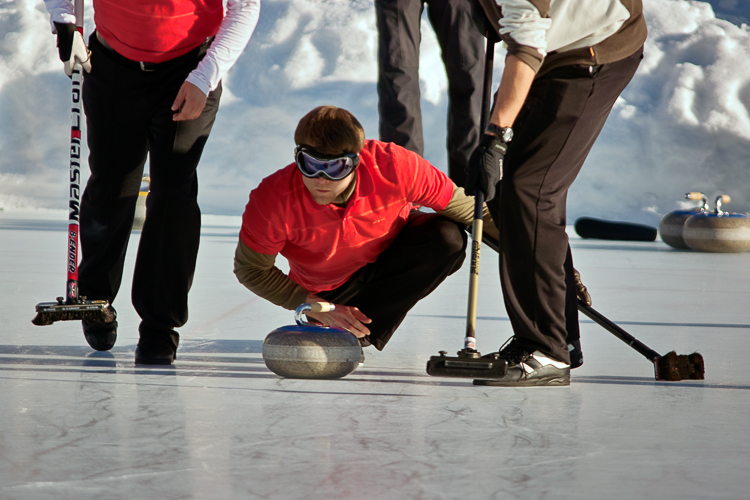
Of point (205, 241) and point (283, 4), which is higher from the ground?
point (283, 4)

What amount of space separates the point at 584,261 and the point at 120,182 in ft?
14.6

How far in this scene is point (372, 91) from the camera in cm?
1994

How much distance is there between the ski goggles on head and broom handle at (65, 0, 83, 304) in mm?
773

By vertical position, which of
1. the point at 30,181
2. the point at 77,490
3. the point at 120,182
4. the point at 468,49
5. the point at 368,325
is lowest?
the point at 30,181

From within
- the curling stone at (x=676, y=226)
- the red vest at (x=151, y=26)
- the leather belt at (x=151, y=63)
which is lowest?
the curling stone at (x=676, y=226)

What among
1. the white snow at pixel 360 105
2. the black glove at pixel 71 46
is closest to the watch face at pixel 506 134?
the black glove at pixel 71 46

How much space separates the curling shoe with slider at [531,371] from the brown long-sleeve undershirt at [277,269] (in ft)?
1.46

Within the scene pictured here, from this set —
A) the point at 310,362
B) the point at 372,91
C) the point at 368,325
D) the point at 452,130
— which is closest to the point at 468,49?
the point at 452,130

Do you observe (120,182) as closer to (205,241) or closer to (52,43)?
(205,241)

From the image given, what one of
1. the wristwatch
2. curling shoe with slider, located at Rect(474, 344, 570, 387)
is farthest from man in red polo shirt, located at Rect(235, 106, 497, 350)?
curling shoe with slider, located at Rect(474, 344, 570, 387)

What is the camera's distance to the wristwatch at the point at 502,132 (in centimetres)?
195

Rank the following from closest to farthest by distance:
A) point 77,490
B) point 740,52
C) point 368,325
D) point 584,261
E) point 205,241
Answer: point 77,490 < point 368,325 < point 584,261 < point 205,241 < point 740,52

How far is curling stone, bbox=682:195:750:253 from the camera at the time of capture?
723 cm

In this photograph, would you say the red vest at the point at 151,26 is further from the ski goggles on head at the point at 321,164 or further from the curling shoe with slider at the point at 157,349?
the curling shoe with slider at the point at 157,349
